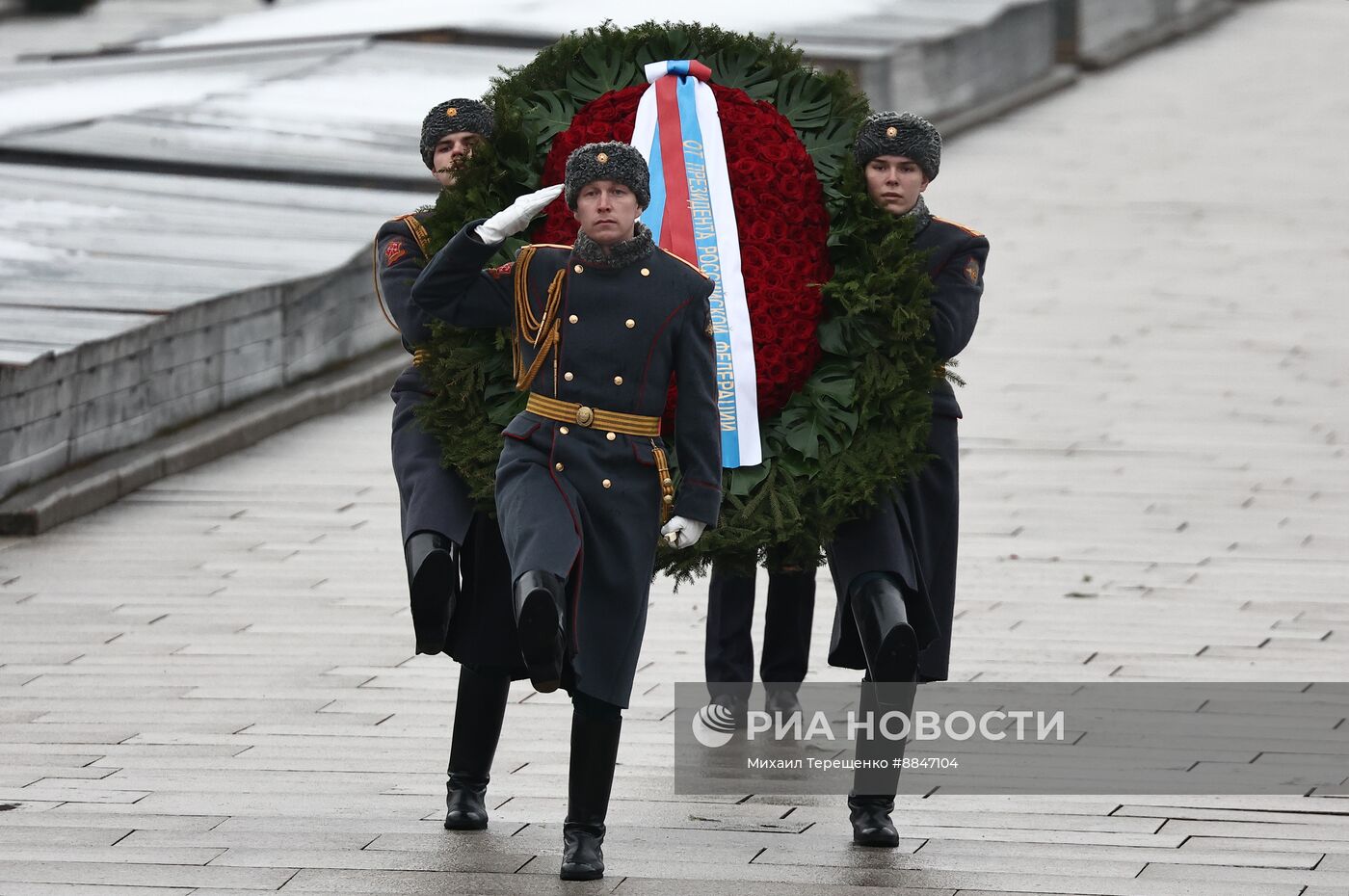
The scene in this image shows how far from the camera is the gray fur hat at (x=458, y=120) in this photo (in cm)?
600

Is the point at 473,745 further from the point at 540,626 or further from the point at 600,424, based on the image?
the point at 600,424

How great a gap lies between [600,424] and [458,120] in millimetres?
992

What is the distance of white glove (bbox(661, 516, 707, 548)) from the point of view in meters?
5.45

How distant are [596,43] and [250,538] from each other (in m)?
3.95

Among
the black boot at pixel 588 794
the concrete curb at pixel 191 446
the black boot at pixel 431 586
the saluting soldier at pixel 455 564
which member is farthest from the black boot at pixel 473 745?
the concrete curb at pixel 191 446

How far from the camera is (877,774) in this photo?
Answer: 5.83 metres

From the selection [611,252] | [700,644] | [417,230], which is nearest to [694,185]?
[611,252]

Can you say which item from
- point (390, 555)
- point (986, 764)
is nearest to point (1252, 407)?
point (390, 555)

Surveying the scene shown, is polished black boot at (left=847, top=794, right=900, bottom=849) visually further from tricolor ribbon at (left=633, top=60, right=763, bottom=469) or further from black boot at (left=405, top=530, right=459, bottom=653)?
black boot at (left=405, top=530, right=459, bottom=653)

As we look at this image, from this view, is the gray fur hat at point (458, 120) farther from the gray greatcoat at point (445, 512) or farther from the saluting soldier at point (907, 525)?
the saluting soldier at point (907, 525)

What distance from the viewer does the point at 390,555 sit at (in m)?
9.10

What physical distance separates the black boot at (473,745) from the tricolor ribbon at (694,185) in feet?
3.26

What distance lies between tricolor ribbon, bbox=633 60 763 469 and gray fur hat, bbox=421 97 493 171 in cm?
43

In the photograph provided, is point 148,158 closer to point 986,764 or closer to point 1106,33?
point 986,764
